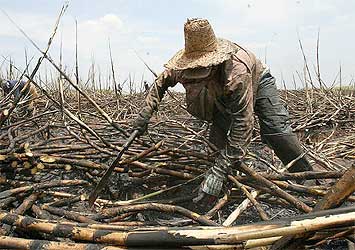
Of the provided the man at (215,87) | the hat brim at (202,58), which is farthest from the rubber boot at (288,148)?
the hat brim at (202,58)

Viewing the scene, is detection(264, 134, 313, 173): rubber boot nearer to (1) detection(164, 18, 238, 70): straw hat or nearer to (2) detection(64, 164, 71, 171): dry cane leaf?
(1) detection(164, 18, 238, 70): straw hat

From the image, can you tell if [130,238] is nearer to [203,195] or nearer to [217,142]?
[203,195]

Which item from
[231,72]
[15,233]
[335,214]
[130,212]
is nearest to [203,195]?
[130,212]

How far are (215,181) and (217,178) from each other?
0.06ft

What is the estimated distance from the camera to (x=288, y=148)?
288 cm

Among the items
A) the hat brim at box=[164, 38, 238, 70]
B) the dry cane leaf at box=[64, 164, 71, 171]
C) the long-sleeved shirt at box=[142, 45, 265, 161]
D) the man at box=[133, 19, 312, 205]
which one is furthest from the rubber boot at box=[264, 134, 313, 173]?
the dry cane leaf at box=[64, 164, 71, 171]

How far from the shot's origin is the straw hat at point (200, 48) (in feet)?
7.47

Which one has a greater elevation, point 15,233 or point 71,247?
A: point 71,247

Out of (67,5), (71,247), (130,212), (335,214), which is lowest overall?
(130,212)

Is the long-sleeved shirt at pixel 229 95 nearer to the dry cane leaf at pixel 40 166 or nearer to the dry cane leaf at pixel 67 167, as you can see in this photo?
the dry cane leaf at pixel 67 167

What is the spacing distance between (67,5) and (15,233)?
3.86 feet

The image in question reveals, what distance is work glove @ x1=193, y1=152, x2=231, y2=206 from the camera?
214cm

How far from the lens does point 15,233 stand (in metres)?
1.82

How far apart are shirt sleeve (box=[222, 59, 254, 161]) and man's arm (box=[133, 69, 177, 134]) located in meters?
0.43
